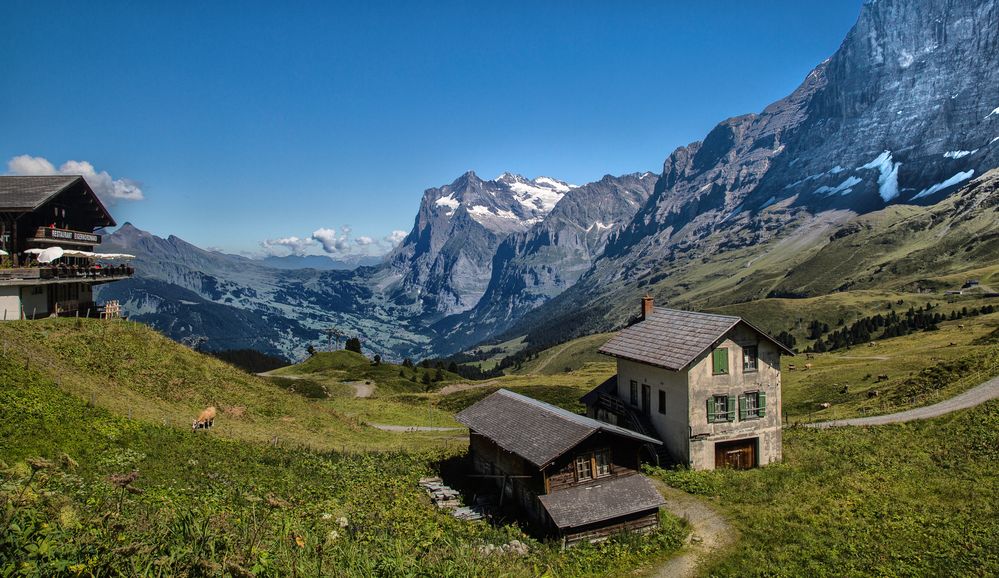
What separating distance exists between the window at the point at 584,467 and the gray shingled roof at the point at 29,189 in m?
→ 53.0

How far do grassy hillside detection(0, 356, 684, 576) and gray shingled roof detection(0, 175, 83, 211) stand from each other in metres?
28.4

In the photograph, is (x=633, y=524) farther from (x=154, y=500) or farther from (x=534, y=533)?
(x=154, y=500)

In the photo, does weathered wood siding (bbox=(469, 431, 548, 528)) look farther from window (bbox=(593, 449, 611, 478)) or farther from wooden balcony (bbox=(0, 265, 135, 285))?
Answer: wooden balcony (bbox=(0, 265, 135, 285))

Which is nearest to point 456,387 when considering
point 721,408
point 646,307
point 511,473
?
point 646,307

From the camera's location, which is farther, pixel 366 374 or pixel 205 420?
pixel 366 374

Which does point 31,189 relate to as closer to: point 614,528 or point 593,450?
point 593,450

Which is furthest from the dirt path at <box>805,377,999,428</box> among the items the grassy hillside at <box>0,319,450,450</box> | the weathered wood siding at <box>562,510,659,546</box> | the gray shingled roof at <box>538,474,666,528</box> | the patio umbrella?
the patio umbrella

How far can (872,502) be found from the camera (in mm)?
31516

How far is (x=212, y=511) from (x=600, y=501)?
20048 millimetres

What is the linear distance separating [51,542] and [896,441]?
50044mm

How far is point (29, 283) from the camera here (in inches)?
1816

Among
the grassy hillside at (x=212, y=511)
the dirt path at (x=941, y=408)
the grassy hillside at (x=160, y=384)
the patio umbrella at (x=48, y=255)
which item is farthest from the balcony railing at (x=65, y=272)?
the dirt path at (x=941, y=408)

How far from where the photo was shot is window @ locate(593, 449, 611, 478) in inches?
1276

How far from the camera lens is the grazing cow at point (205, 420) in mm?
36312
